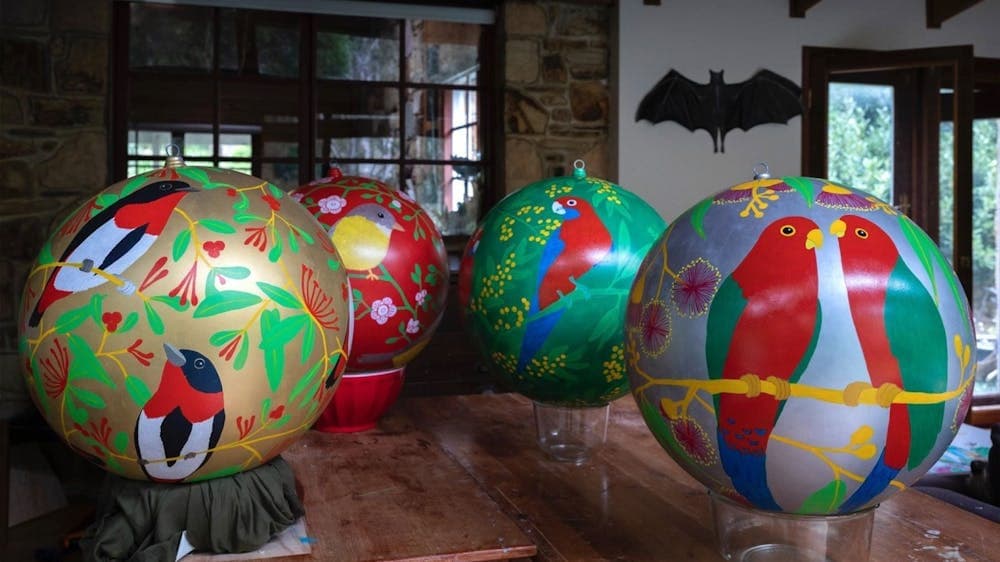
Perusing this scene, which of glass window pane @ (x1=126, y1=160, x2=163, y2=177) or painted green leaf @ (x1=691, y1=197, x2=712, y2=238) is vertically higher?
glass window pane @ (x1=126, y1=160, x2=163, y2=177)

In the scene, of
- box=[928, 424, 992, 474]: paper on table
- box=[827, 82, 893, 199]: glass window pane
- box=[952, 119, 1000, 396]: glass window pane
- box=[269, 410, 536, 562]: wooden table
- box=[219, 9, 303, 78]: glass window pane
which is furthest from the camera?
box=[952, 119, 1000, 396]: glass window pane

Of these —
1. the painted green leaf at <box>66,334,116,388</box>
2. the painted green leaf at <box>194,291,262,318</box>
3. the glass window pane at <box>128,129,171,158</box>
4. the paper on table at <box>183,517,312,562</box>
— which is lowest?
the paper on table at <box>183,517,312,562</box>

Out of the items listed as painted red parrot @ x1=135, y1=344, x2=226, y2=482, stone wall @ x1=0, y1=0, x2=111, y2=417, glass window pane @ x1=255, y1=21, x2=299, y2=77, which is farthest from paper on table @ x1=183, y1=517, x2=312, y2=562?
glass window pane @ x1=255, y1=21, x2=299, y2=77

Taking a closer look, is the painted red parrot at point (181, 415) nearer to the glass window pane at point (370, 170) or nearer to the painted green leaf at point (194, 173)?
the painted green leaf at point (194, 173)

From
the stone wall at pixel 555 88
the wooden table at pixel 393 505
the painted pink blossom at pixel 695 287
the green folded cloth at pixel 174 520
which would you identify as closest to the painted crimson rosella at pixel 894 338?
the painted pink blossom at pixel 695 287

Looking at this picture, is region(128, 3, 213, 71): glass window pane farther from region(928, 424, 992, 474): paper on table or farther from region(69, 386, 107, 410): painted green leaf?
region(928, 424, 992, 474): paper on table

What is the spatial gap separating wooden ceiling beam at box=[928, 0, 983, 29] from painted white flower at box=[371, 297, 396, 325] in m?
3.86

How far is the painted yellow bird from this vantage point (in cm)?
145

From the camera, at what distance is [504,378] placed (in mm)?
1390

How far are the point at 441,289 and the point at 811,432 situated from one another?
0.89 metres

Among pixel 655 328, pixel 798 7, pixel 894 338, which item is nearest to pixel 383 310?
pixel 655 328

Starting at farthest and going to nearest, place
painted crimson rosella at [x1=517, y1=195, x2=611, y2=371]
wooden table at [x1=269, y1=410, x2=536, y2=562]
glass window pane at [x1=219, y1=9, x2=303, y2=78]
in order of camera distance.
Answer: glass window pane at [x1=219, y1=9, x2=303, y2=78] < painted crimson rosella at [x1=517, y1=195, x2=611, y2=371] < wooden table at [x1=269, y1=410, x2=536, y2=562]

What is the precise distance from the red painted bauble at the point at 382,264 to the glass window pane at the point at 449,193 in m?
2.62

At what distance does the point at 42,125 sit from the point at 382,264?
275cm
